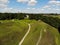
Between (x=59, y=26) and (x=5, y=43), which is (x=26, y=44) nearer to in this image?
(x=5, y=43)

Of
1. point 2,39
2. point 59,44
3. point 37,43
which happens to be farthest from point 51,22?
point 2,39

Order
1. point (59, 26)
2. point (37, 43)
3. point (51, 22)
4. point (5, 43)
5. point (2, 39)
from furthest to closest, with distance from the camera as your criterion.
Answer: point (51, 22) < point (59, 26) < point (37, 43) < point (2, 39) < point (5, 43)

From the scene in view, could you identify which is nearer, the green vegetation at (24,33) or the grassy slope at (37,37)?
the green vegetation at (24,33)

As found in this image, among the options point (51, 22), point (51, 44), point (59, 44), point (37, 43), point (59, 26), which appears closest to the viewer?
point (37, 43)

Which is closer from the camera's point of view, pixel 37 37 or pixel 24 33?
pixel 24 33

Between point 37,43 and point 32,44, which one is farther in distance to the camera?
point 37,43

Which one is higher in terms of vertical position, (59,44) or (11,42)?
(11,42)

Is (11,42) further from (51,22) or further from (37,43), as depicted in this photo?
(51,22)

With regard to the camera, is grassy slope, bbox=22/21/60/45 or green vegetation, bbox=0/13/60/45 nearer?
green vegetation, bbox=0/13/60/45

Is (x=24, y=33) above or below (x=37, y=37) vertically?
above
